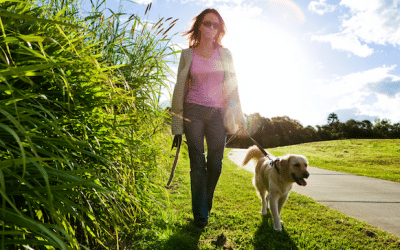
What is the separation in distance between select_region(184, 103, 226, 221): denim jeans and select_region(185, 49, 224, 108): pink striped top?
0.28 ft

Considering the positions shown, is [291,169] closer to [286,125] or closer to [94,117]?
[94,117]

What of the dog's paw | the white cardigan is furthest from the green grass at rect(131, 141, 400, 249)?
the white cardigan

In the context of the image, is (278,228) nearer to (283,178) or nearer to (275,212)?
(275,212)

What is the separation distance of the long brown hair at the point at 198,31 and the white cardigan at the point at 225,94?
294 millimetres

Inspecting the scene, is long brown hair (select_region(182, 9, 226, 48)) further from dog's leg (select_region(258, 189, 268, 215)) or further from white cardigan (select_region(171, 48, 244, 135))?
dog's leg (select_region(258, 189, 268, 215))

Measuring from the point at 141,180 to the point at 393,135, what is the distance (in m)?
48.1

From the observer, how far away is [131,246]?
1848mm

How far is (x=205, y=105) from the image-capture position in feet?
8.95

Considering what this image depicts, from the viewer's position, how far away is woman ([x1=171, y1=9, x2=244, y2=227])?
2.62 m

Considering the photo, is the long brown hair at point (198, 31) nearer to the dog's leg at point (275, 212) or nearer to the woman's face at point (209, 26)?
the woman's face at point (209, 26)

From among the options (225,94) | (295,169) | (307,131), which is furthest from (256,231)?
(307,131)

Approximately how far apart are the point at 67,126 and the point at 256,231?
7.09ft

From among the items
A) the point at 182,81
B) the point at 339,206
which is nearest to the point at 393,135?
the point at 339,206

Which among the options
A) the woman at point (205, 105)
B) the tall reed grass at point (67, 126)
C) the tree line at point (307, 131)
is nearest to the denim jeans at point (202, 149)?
the woman at point (205, 105)
